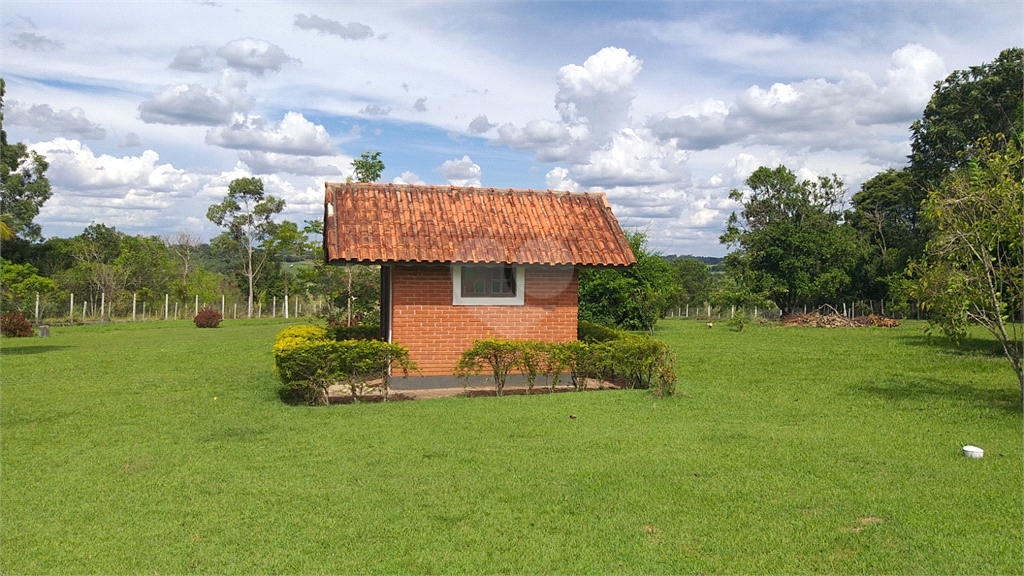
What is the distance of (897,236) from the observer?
140 ft

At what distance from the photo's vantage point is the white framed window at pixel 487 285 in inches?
466

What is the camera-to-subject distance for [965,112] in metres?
33.5

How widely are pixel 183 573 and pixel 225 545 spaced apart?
44cm

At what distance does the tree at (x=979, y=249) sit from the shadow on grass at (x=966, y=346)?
6.15m

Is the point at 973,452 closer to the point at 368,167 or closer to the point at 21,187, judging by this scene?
the point at 368,167

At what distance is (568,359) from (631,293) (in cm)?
1252

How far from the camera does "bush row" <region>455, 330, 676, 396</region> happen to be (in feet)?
36.7

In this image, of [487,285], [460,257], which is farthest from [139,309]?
[460,257]

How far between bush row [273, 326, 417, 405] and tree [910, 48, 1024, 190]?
29.7 metres

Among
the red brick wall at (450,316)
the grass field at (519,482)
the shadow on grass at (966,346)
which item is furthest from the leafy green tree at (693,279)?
the grass field at (519,482)

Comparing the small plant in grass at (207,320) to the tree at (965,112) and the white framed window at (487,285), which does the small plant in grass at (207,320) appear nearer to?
the white framed window at (487,285)

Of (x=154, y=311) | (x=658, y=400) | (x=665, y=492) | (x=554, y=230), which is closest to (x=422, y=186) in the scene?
(x=554, y=230)

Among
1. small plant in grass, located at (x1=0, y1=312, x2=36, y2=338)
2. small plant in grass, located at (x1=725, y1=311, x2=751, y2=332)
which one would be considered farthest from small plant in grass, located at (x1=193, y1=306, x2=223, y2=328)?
small plant in grass, located at (x1=725, y1=311, x2=751, y2=332)

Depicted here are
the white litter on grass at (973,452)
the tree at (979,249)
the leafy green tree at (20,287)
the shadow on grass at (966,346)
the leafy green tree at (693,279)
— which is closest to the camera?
the white litter on grass at (973,452)
